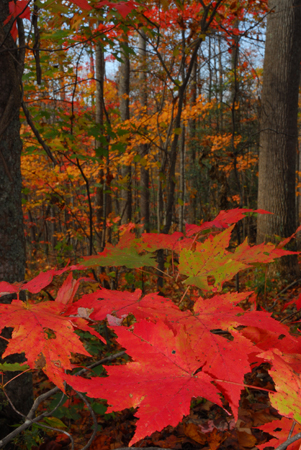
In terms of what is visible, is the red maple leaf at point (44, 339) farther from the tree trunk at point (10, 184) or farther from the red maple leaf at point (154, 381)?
the tree trunk at point (10, 184)

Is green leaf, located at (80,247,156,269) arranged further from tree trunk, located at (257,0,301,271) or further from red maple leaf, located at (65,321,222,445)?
tree trunk, located at (257,0,301,271)

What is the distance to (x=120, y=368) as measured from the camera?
583 mm

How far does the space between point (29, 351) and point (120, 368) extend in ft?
0.71

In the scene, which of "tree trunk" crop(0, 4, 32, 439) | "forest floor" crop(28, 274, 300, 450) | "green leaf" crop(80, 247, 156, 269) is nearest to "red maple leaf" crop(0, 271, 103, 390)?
"green leaf" crop(80, 247, 156, 269)

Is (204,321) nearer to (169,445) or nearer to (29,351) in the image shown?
(29,351)

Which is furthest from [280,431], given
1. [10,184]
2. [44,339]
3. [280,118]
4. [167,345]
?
[280,118]

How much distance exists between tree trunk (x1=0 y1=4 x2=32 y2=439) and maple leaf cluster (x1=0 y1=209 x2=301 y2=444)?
3.67ft

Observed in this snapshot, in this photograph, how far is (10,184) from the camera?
1.85 m

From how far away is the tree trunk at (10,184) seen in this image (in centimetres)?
179

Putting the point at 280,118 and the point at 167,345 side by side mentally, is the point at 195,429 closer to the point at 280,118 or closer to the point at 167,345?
the point at 167,345

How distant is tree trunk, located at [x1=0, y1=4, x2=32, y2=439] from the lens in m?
1.79

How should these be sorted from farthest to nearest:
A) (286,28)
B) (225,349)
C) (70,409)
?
(286,28)
(70,409)
(225,349)

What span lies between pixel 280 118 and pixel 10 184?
4.48m

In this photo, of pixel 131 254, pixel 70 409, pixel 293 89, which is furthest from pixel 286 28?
pixel 70 409
